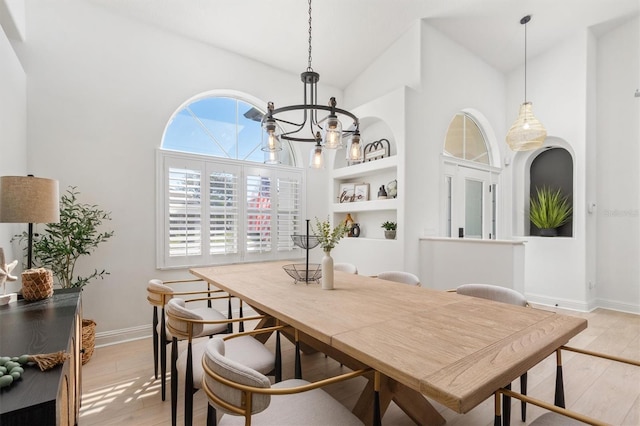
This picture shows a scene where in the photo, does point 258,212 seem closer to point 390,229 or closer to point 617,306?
point 390,229

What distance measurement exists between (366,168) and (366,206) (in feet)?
1.76

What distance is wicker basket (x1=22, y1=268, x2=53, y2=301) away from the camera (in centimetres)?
179

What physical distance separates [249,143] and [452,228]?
308 centimetres

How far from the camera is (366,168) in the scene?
4.42 m

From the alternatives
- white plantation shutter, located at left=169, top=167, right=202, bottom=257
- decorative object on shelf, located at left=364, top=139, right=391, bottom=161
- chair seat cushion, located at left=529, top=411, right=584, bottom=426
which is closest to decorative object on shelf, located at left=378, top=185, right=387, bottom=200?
decorative object on shelf, located at left=364, top=139, right=391, bottom=161

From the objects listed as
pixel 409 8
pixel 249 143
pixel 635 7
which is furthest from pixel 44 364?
pixel 635 7

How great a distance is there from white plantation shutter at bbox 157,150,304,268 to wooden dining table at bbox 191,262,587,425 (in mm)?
1597

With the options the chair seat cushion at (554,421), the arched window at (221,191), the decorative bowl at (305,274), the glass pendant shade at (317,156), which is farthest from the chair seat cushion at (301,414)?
the arched window at (221,191)

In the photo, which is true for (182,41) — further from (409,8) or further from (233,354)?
(233,354)

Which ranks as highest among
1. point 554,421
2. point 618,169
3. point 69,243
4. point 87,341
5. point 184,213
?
point 618,169

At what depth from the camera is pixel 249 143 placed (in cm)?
419

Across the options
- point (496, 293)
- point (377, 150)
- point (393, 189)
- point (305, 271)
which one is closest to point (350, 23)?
point (377, 150)

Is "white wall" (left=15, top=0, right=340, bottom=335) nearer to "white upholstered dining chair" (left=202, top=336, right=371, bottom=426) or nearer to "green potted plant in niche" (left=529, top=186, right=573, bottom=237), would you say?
"white upholstered dining chair" (left=202, top=336, right=371, bottom=426)

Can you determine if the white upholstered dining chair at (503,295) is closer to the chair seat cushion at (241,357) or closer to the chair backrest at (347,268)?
the chair backrest at (347,268)
